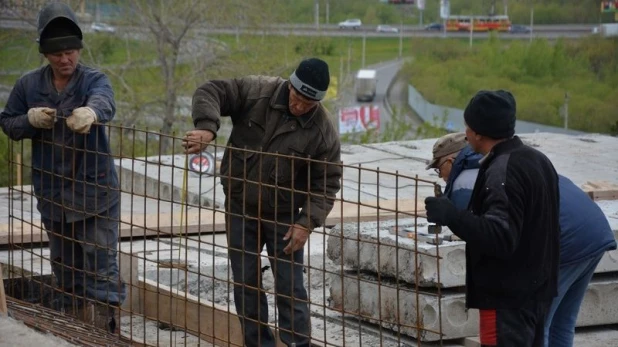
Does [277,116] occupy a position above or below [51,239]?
above

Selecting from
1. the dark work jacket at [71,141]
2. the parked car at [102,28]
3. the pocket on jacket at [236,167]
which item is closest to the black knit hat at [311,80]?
the pocket on jacket at [236,167]

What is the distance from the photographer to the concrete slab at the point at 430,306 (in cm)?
601

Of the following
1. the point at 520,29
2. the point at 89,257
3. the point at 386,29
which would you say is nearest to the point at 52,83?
the point at 89,257

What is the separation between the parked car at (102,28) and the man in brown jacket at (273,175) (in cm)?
3143

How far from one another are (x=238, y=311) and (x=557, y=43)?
47704 millimetres

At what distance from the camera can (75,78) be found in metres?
6.17

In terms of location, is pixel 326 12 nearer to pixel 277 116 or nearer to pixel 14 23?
pixel 14 23

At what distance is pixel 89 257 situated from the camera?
20.3 ft

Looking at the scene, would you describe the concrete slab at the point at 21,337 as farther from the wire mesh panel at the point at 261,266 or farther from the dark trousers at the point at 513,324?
the dark trousers at the point at 513,324

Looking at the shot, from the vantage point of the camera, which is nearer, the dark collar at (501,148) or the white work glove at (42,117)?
the dark collar at (501,148)

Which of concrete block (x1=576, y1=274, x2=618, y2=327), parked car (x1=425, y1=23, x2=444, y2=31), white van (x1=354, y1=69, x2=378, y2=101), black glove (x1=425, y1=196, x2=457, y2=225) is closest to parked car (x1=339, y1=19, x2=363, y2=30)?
white van (x1=354, y1=69, x2=378, y2=101)

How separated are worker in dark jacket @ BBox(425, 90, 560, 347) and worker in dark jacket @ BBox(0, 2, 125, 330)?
7.66 feet

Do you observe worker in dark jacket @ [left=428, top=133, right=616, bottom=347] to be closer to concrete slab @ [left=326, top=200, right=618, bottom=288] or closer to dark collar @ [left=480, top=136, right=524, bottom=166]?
dark collar @ [left=480, top=136, right=524, bottom=166]

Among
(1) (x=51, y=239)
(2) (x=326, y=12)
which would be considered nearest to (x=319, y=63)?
(1) (x=51, y=239)
